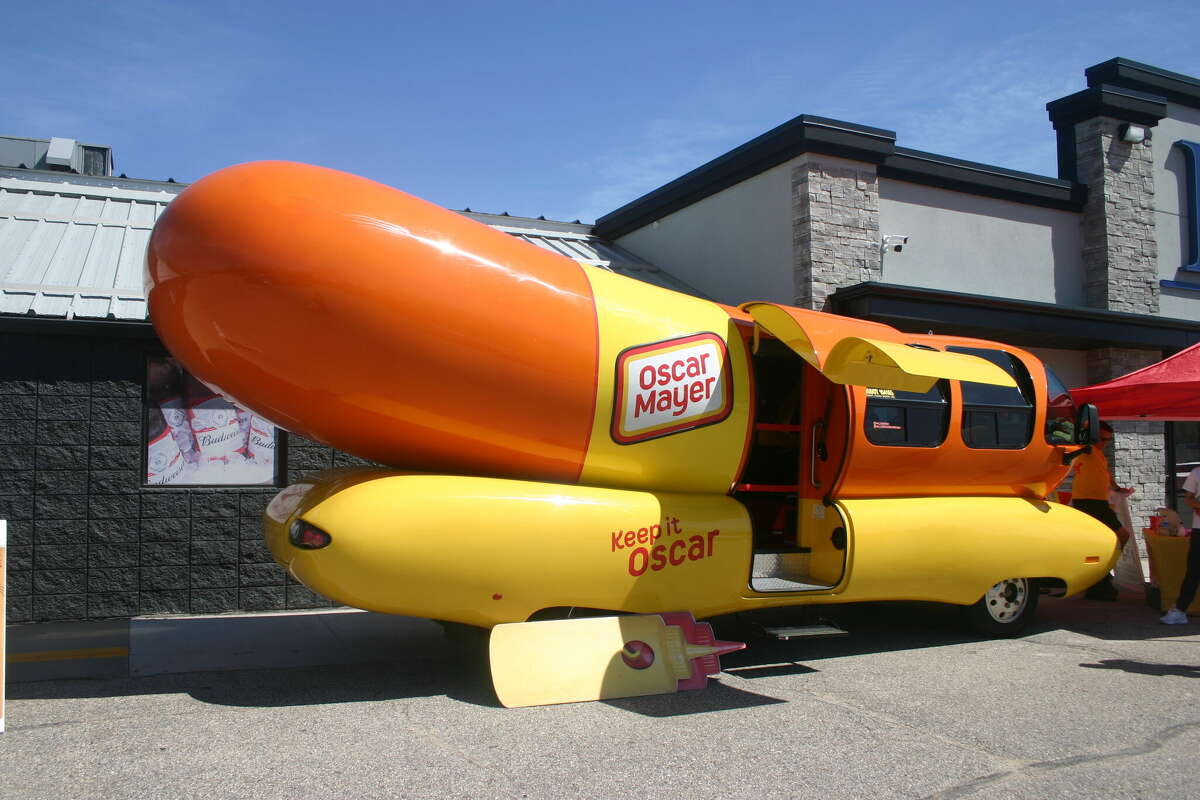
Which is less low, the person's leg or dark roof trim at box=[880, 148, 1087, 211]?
dark roof trim at box=[880, 148, 1087, 211]

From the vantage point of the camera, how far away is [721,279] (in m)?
12.5

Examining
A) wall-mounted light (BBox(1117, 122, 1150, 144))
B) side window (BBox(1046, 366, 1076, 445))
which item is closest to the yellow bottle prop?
side window (BBox(1046, 366, 1076, 445))

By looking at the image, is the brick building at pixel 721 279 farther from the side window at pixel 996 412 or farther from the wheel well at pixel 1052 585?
the wheel well at pixel 1052 585

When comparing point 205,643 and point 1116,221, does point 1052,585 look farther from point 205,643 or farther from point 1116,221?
point 1116,221

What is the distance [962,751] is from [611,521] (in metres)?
2.40

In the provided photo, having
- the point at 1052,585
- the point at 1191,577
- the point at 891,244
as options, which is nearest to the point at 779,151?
the point at 891,244

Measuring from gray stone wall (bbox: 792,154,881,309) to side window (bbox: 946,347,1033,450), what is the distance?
9.78 ft

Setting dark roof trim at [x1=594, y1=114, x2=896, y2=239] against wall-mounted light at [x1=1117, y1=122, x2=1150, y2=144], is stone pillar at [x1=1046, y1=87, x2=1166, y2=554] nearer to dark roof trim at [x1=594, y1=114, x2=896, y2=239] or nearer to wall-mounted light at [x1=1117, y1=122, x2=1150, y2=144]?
wall-mounted light at [x1=1117, y1=122, x2=1150, y2=144]

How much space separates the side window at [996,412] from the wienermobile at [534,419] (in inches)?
2.8

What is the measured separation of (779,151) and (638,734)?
26.7ft

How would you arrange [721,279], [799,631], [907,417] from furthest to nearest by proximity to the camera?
[721,279] < [907,417] < [799,631]

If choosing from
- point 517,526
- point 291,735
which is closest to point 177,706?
point 291,735

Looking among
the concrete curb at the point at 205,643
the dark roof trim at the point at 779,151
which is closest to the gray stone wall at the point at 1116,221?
the dark roof trim at the point at 779,151

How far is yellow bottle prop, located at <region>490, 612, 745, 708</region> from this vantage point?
5594 mm
